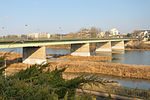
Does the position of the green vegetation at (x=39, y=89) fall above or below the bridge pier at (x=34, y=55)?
above

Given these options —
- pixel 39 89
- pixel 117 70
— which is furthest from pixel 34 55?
pixel 39 89

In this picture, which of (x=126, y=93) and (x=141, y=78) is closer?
(x=126, y=93)

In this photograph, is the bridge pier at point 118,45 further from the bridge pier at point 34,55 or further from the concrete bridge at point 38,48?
the bridge pier at point 34,55

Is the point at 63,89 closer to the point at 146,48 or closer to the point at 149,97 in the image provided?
the point at 149,97

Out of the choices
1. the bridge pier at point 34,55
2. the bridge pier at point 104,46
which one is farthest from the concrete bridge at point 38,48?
the bridge pier at point 104,46

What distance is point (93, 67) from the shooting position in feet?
103

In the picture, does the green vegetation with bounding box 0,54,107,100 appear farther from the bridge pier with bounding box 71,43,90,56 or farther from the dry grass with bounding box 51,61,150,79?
the bridge pier with bounding box 71,43,90,56

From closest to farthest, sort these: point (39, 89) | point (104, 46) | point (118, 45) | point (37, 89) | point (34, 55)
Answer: point (39, 89)
point (37, 89)
point (34, 55)
point (104, 46)
point (118, 45)

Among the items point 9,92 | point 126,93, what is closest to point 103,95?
point 126,93

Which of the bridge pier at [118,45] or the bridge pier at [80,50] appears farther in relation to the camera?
the bridge pier at [118,45]

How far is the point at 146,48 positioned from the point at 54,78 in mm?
78937

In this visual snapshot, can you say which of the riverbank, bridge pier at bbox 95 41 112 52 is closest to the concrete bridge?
the riverbank

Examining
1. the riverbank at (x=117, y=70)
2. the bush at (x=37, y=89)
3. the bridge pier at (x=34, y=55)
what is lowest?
the riverbank at (x=117, y=70)

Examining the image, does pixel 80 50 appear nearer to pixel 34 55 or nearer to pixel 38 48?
pixel 38 48
